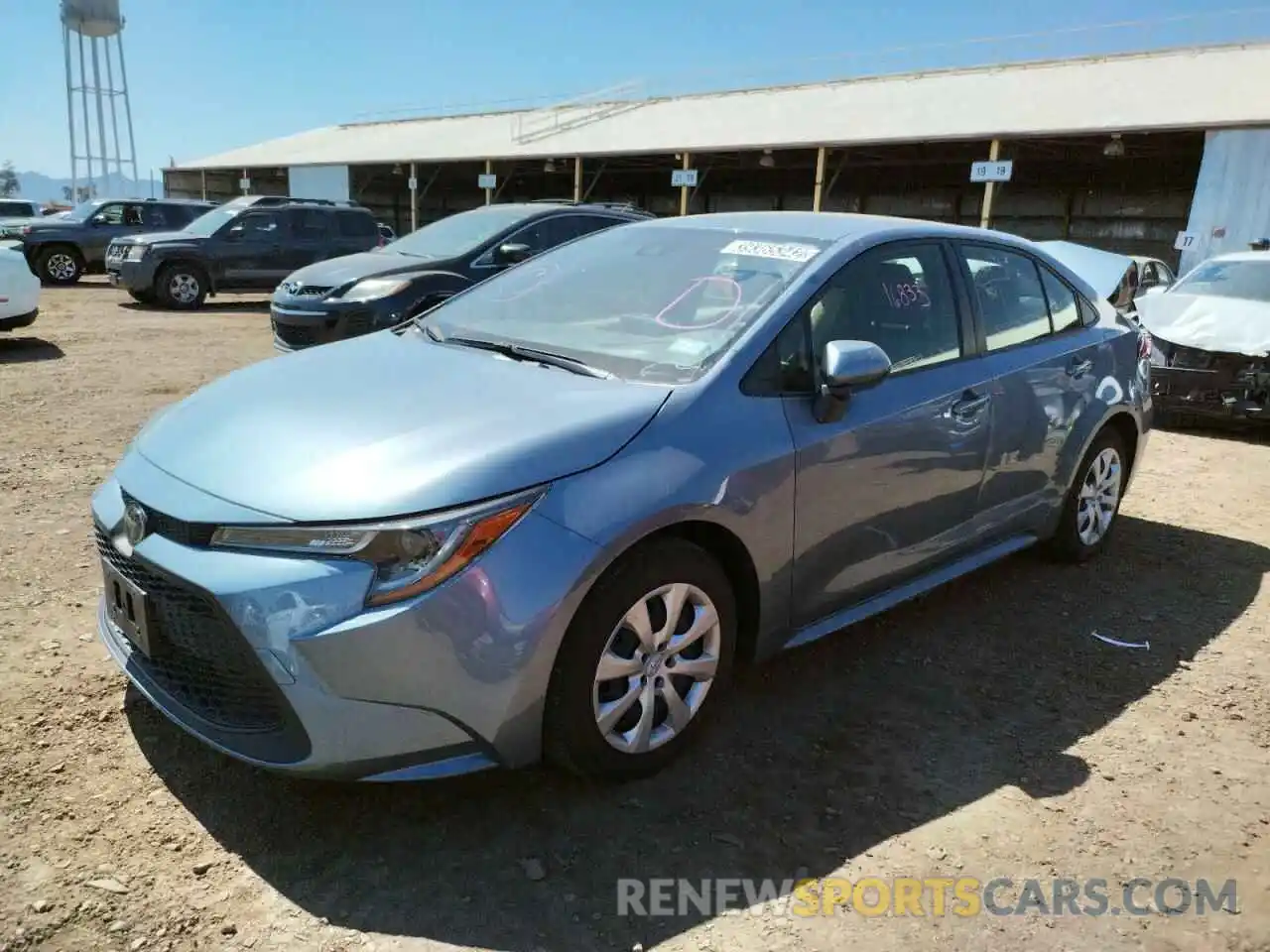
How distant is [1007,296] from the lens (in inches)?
159

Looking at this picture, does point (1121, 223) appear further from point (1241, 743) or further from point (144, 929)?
point (144, 929)

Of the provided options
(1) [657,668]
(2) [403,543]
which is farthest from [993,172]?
(2) [403,543]

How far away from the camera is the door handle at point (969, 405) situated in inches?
139

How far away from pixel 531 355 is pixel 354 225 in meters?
13.2

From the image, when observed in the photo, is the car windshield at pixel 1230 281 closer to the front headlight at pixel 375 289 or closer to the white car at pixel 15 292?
the front headlight at pixel 375 289

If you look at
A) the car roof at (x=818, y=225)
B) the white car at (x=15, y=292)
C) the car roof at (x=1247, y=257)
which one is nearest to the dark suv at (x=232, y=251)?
the white car at (x=15, y=292)

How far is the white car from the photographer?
9.45 m

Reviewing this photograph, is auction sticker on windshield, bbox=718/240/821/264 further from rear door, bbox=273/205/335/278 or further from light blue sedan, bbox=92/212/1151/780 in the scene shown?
rear door, bbox=273/205/335/278

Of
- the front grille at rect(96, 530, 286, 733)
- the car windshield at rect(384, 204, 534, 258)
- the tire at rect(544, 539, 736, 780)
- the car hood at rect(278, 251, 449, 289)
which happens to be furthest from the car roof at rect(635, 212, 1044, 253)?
the car windshield at rect(384, 204, 534, 258)

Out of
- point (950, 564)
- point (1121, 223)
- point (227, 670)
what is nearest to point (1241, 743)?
point (950, 564)

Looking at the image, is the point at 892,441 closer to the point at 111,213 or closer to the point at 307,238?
the point at 307,238

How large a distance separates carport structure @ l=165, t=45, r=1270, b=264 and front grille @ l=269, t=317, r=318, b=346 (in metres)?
15.8

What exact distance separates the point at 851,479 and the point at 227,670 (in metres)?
1.92

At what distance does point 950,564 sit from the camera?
3777mm
